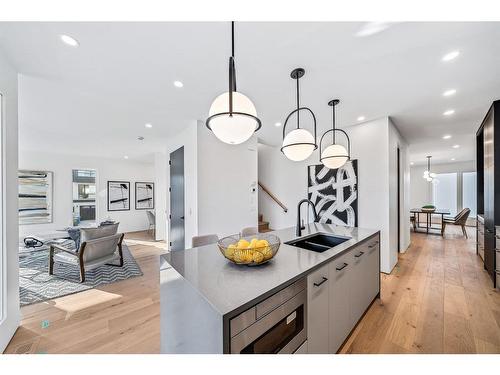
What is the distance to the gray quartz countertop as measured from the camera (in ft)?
2.94

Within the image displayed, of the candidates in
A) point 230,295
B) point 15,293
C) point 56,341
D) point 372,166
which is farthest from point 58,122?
point 372,166

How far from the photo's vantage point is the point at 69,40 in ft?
5.28

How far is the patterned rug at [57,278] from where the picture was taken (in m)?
2.71

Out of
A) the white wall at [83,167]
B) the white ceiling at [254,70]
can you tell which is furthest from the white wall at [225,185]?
the white wall at [83,167]

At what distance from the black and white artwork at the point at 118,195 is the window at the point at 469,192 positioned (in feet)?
44.2

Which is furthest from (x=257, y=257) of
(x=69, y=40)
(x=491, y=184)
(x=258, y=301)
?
(x=491, y=184)

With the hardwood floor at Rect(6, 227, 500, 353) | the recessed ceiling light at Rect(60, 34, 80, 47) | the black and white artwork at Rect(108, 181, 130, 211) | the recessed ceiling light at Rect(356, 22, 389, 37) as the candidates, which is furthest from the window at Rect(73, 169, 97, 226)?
the recessed ceiling light at Rect(356, 22, 389, 37)

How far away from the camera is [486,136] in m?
3.25

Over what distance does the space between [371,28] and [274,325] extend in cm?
207

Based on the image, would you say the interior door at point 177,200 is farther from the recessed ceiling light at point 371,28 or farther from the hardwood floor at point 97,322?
the recessed ceiling light at point 371,28

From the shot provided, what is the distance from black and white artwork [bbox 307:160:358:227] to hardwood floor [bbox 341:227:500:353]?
1.18 m
